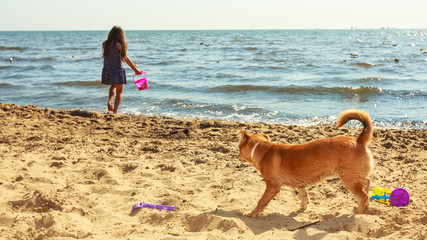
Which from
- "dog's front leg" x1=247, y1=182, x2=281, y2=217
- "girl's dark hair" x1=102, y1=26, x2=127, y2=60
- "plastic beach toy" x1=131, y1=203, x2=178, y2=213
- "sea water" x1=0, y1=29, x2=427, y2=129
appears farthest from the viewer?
"sea water" x1=0, y1=29, x2=427, y2=129

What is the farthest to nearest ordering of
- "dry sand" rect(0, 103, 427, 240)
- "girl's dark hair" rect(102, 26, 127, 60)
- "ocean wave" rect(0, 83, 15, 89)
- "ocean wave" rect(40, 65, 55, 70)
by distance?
"ocean wave" rect(40, 65, 55, 70) → "ocean wave" rect(0, 83, 15, 89) → "girl's dark hair" rect(102, 26, 127, 60) → "dry sand" rect(0, 103, 427, 240)

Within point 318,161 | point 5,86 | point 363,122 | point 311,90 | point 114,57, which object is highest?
point 114,57

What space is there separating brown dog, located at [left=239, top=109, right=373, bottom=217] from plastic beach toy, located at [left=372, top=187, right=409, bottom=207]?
0.37m

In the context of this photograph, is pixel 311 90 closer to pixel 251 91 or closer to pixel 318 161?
pixel 251 91

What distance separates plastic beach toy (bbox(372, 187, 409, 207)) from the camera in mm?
4051

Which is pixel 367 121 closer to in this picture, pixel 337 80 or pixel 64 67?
pixel 337 80

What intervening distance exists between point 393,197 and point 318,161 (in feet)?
3.42

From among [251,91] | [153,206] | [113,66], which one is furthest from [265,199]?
[251,91]

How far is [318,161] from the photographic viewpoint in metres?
3.72

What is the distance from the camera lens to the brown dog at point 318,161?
3.64 metres

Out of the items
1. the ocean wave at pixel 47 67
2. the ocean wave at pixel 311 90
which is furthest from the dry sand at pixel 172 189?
the ocean wave at pixel 47 67

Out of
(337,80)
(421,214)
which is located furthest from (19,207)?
(337,80)

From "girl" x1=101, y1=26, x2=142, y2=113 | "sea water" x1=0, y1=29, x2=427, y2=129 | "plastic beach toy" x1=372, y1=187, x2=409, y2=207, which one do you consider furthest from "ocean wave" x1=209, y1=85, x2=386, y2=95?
"plastic beach toy" x1=372, y1=187, x2=409, y2=207

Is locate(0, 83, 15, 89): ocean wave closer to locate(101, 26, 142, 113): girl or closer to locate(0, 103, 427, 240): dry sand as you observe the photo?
locate(101, 26, 142, 113): girl
